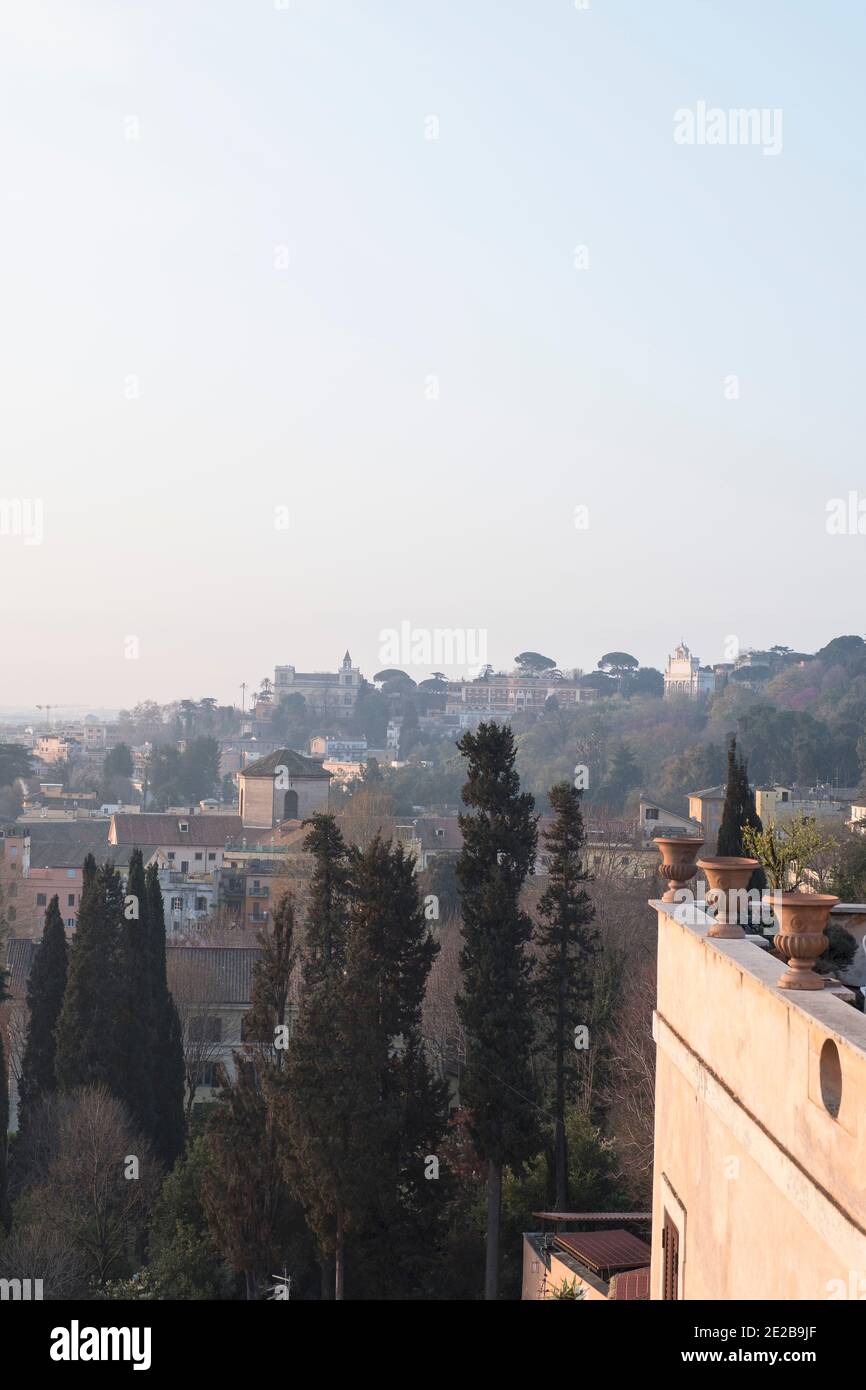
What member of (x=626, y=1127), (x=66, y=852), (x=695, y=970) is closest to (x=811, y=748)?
(x=66, y=852)

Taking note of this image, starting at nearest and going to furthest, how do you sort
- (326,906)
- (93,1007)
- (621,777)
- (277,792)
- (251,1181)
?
(251,1181) < (326,906) < (93,1007) < (277,792) < (621,777)

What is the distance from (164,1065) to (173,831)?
33571 millimetres

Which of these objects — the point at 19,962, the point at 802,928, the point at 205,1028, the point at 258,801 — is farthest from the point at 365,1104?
the point at 258,801

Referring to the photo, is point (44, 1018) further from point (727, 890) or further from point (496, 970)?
point (727, 890)

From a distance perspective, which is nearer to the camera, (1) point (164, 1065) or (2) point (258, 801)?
(1) point (164, 1065)

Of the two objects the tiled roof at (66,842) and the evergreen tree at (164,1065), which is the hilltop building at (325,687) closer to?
the tiled roof at (66,842)

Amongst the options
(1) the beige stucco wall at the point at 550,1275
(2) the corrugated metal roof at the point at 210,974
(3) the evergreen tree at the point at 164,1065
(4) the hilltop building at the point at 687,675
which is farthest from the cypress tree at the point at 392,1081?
(4) the hilltop building at the point at 687,675

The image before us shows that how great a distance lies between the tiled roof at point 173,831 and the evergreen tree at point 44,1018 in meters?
30.5

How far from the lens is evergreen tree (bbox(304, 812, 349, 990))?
16344 mm

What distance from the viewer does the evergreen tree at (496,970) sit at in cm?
1638

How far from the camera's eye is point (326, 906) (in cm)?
1655

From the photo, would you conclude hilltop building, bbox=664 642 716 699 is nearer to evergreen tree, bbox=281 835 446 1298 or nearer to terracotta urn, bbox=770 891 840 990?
evergreen tree, bbox=281 835 446 1298

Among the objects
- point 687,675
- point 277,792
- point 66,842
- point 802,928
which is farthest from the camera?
point 687,675
